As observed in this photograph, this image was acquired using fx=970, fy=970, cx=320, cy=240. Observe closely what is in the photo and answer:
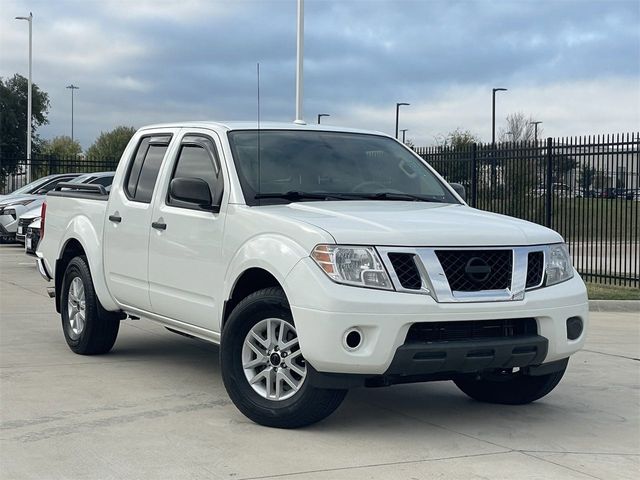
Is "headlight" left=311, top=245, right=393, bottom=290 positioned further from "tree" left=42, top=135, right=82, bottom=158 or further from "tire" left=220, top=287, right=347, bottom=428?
"tree" left=42, top=135, right=82, bottom=158

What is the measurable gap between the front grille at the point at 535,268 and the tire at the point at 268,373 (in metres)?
1.34

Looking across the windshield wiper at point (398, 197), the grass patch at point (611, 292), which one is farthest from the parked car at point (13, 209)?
the windshield wiper at point (398, 197)

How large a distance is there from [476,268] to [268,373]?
1.41 metres

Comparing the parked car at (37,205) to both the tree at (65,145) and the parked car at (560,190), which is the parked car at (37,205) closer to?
the parked car at (560,190)

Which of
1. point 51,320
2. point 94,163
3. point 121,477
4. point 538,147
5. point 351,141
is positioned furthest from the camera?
point 94,163

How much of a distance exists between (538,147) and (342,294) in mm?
12450

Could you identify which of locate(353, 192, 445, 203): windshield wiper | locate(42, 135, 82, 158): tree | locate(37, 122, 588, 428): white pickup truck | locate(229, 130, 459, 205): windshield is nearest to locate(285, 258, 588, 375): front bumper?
locate(37, 122, 588, 428): white pickup truck

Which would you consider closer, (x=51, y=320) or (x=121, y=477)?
(x=121, y=477)

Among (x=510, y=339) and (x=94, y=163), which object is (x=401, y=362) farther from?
(x=94, y=163)

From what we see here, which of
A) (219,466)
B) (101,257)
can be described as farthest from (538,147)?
(219,466)

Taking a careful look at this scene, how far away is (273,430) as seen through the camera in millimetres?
5883

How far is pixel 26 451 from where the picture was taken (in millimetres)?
5422

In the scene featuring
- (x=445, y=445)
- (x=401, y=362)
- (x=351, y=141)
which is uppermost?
(x=351, y=141)

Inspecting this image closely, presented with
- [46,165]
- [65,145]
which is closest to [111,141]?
[65,145]
